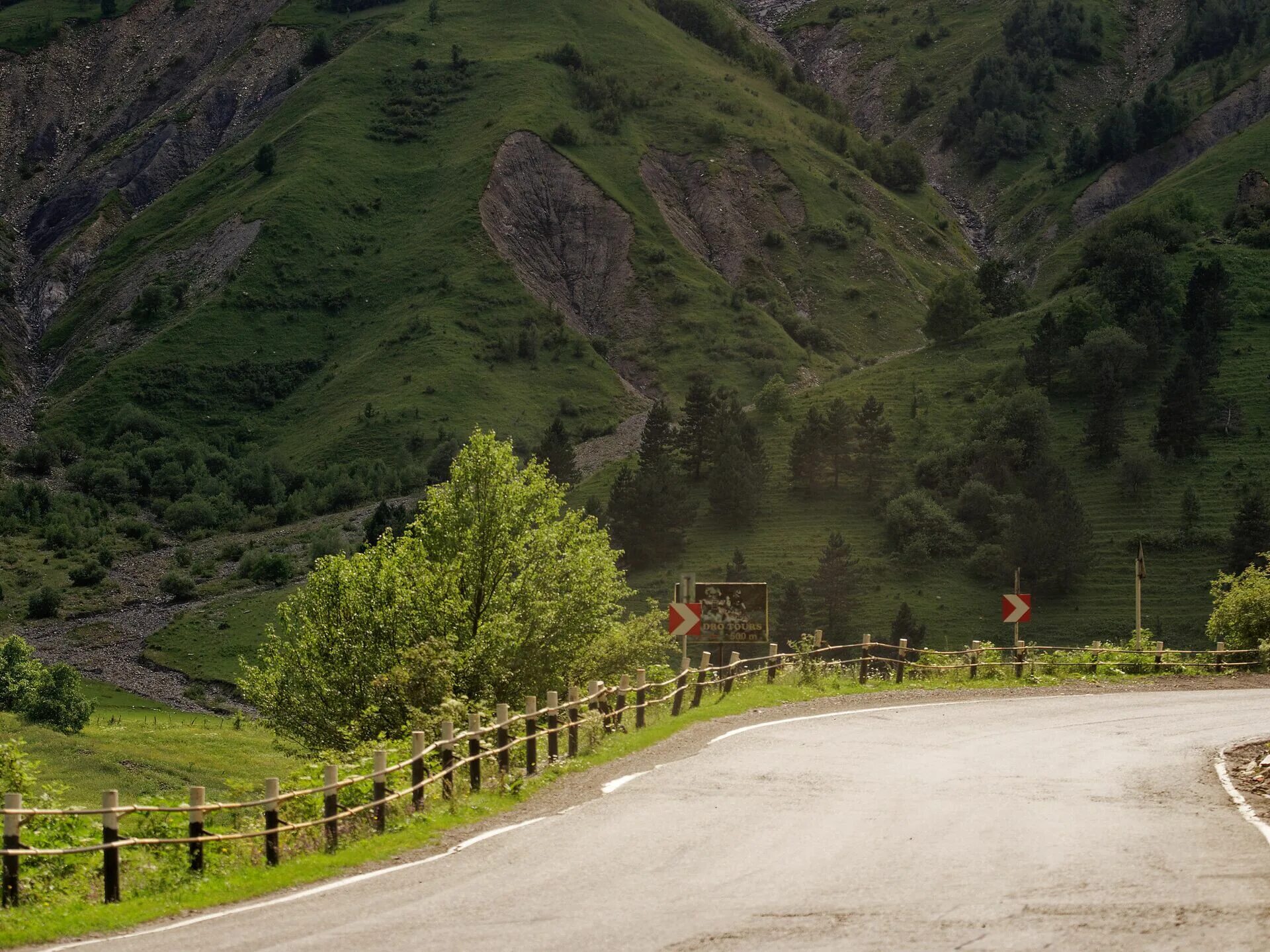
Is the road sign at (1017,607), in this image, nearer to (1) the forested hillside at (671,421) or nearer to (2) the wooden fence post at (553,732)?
(2) the wooden fence post at (553,732)

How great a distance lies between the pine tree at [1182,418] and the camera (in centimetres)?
12338

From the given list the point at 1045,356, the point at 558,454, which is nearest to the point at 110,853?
the point at 558,454

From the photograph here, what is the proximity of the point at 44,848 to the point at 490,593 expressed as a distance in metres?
26.9

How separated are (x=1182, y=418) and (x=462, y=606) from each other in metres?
98.1

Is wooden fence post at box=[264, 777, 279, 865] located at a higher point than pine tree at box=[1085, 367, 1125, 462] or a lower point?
lower

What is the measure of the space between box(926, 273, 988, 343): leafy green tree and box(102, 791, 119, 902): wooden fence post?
14846cm

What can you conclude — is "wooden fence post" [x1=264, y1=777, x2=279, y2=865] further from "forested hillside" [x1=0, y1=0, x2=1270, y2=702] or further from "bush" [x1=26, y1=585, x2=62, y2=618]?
"bush" [x1=26, y1=585, x2=62, y2=618]

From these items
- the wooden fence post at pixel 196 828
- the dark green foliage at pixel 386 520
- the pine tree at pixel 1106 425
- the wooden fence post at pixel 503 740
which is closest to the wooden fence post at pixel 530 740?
the wooden fence post at pixel 503 740

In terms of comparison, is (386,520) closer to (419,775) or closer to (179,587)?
(179,587)

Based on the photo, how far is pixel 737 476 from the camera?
5054 inches

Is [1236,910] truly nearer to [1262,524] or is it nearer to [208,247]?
[1262,524]

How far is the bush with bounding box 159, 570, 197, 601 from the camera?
135125 mm

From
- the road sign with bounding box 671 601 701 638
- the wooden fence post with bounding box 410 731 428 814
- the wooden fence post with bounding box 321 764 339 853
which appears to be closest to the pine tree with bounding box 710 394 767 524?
the road sign with bounding box 671 601 701 638

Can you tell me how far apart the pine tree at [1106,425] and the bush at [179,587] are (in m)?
83.4
